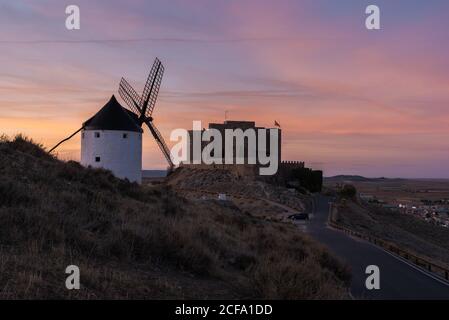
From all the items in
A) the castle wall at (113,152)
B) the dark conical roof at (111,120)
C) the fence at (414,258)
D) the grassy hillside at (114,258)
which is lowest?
the fence at (414,258)

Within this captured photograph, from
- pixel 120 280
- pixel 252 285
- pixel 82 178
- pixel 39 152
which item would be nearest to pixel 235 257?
pixel 252 285

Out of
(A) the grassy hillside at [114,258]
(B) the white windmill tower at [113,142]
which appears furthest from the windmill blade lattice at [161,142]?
(A) the grassy hillside at [114,258]

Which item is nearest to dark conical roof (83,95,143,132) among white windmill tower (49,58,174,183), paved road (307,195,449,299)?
white windmill tower (49,58,174,183)

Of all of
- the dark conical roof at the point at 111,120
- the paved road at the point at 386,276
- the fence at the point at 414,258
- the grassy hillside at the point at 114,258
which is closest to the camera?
the grassy hillside at the point at 114,258

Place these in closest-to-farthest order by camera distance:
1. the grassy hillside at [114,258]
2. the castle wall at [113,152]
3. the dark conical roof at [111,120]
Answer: the grassy hillside at [114,258] → the castle wall at [113,152] → the dark conical roof at [111,120]

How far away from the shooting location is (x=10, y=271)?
7.97 meters

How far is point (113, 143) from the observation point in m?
38.4

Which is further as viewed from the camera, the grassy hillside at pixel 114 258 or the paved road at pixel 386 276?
the paved road at pixel 386 276

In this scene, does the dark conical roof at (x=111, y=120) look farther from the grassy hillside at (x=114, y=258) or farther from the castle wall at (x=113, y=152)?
the grassy hillside at (x=114, y=258)

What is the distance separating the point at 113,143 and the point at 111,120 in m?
1.95

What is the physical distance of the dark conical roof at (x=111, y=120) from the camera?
38906 millimetres

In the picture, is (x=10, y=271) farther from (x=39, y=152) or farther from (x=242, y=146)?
(x=242, y=146)

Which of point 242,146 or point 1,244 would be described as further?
point 242,146
